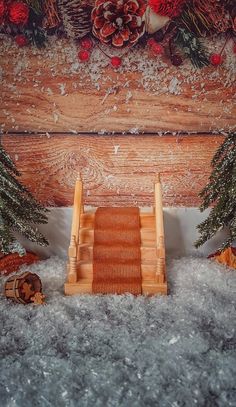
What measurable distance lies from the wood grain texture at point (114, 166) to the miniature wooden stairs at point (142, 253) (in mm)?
312

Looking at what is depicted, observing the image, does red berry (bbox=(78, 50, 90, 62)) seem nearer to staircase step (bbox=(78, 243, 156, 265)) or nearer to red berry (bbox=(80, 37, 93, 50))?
red berry (bbox=(80, 37, 93, 50))

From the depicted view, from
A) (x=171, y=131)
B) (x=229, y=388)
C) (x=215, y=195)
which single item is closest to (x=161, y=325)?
(x=229, y=388)

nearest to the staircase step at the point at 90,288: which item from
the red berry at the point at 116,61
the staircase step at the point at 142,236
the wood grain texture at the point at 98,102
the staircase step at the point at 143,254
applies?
the staircase step at the point at 143,254

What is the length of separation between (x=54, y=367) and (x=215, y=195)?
5.45 ft

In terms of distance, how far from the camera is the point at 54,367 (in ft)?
7.04

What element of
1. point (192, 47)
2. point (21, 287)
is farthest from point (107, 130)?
point (21, 287)

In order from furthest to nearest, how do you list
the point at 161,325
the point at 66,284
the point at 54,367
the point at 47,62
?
the point at 47,62 → the point at 66,284 → the point at 161,325 → the point at 54,367

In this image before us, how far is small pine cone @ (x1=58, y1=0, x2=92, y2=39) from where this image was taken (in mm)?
3297

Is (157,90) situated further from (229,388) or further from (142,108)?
(229,388)

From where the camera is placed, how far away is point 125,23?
3.30m

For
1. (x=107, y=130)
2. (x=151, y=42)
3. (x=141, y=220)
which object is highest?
(x=151, y=42)

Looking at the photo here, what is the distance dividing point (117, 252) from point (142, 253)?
17cm

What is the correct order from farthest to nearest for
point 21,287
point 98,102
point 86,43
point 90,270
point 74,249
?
point 98,102 < point 86,43 < point 90,270 < point 74,249 < point 21,287

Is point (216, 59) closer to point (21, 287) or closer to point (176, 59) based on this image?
point (176, 59)
